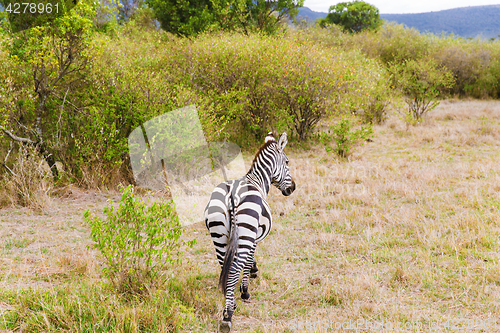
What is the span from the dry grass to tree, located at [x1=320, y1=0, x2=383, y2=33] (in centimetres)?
4559

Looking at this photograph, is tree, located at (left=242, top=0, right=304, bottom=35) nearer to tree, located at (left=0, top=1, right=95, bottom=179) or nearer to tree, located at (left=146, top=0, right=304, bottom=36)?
tree, located at (left=146, top=0, right=304, bottom=36)

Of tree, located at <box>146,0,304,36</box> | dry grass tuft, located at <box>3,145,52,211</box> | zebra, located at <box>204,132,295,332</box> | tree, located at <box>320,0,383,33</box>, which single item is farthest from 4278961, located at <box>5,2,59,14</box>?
tree, located at <box>320,0,383,33</box>

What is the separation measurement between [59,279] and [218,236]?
2.27m

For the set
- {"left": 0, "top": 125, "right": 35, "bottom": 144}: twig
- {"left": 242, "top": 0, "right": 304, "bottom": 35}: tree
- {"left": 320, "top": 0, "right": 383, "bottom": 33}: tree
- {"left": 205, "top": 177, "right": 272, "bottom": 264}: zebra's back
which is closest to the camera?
{"left": 205, "top": 177, "right": 272, "bottom": 264}: zebra's back

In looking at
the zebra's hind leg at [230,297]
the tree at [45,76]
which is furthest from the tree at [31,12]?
the zebra's hind leg at [230,297]

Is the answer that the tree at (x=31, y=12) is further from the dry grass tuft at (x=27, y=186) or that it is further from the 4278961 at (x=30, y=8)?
the dry grass tuft at (x=27, y=186)

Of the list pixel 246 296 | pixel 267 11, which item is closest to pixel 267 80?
pixel 246 296

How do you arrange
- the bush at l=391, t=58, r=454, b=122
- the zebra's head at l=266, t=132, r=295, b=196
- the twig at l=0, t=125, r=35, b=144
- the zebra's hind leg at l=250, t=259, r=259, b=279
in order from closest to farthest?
the zebra's head at l=266, t=132, r=295, b=196, the zebra's hind leg at l=250, t=259, r=259, b=279, the twig at l=0, t=125, r=35, b=144, the bush at l=391, t=58, r=454, b=122

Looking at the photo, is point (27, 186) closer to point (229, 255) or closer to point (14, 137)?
point (14, 137)

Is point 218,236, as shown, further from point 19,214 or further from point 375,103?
point 375,103

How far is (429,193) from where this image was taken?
7.53 metres

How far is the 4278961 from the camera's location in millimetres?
7504

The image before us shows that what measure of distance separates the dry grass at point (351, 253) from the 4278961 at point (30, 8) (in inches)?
156

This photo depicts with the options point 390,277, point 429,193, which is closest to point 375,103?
point 429,193
